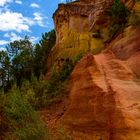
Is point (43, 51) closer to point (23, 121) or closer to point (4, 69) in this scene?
point (4, 69)

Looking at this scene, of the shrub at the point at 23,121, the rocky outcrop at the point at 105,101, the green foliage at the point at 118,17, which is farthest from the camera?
the green foliage at the point at 118,17

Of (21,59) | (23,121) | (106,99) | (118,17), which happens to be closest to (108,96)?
(106,99)

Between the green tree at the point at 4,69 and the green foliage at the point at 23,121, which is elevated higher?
the green tree at the point at 4,69

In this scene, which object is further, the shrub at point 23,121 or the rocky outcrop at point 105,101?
the shrub at point 23,121

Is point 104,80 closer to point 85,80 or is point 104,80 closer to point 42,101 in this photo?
point 85,80

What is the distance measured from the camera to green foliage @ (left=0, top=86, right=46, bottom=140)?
928 inches

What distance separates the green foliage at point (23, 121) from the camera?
23.6 m

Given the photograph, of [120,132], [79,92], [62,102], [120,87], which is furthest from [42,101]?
[120,132]

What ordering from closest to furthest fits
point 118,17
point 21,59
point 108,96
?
point 108,96 → point 118,17 → point 21,59

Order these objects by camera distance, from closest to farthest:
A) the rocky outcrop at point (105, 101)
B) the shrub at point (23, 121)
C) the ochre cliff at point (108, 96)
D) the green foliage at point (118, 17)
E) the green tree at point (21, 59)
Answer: the rocky outcrop at point (105, 101), the ochre cliff at point (108, 96), the shrub at point (23, 121), the green foliage at point (118, 17), the green tree at point (21, 59)

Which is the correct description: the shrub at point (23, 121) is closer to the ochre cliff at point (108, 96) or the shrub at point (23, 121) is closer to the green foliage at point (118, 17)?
the ochre cliff at point (108, 96)

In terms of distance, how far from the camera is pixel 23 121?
2669cm

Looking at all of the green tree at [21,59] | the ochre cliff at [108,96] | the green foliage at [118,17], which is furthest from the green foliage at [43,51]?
the ochre cliff at [108,96]

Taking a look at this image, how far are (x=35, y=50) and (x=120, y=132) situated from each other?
158 ft
